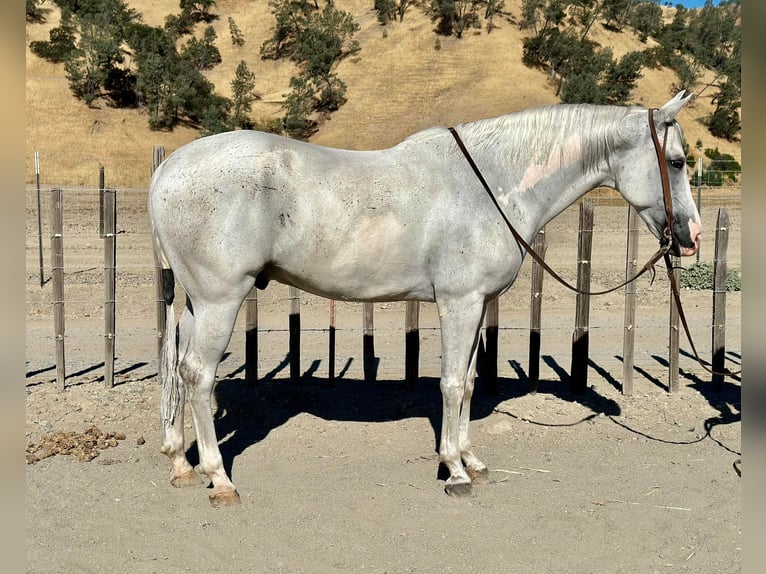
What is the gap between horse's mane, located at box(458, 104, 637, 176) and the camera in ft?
15.2

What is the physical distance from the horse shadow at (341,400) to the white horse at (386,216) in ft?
3.72

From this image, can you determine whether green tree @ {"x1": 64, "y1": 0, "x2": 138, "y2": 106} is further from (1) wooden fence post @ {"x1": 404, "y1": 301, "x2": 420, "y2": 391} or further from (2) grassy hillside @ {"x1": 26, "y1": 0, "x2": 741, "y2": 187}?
(1) wooden fence post @ {"x1": 404, "y1": 301, "x2": 420, "y2": 391}

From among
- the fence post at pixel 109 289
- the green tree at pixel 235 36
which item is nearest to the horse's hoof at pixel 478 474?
the fence post at pixel 109 289

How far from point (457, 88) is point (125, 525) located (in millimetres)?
40362

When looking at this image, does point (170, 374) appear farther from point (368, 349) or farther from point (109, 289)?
point (109, 289)

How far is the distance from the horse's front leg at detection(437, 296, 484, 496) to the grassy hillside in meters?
26.4

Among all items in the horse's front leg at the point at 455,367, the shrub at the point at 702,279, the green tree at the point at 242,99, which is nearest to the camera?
the horse's front leg at the point at 455,367

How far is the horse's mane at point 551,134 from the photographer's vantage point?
4629 millimetres

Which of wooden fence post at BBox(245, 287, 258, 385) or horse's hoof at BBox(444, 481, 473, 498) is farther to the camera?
wooden fence post at BBox(245, 287, 258, 385)

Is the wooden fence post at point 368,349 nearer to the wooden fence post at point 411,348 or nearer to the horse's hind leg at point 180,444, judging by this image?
the wooden fence post at point 411,348

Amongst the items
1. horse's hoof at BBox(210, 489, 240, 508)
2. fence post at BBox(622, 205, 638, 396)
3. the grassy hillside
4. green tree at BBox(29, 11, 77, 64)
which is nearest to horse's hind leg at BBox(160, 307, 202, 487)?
horse's hoof at BBox(210, 489, 240, 508)

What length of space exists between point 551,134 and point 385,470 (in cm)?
277
